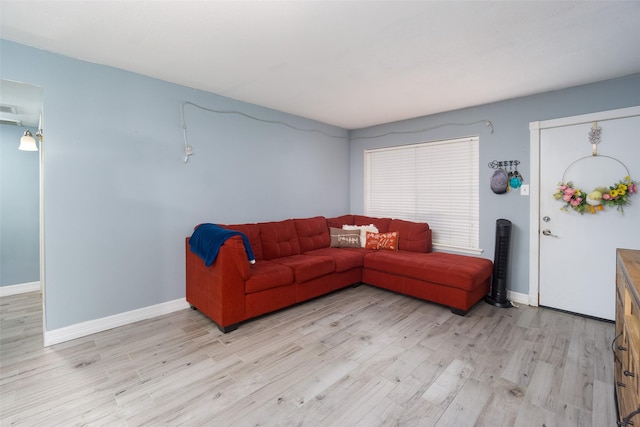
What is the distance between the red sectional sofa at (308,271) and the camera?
2.71 metres

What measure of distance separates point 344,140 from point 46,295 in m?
4.46

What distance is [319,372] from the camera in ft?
6.95

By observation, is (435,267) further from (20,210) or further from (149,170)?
(20,210)

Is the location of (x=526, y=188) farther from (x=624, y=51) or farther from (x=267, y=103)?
(x=267, y=103)

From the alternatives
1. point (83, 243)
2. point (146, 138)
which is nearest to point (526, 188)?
point (146, 138)

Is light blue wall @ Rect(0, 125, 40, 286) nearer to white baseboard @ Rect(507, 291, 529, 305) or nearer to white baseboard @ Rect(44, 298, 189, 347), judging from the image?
white baseboard @ Rect(44, 298, 189, 347)

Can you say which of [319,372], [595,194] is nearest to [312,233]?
[319,372]

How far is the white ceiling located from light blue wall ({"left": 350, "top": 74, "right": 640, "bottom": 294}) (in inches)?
6.2

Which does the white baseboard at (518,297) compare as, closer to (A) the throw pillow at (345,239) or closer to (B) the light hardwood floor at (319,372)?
(B) the light hardwood floor at (319,372)

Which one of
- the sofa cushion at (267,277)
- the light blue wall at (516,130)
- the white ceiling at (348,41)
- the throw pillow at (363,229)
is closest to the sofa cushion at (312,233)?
the throw pillow at (363,229)

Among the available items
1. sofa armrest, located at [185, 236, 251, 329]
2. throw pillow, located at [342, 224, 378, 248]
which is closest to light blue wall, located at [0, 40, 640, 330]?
sofa armrest, located at [185, 236, 251, 329]

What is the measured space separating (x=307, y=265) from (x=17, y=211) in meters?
3.97

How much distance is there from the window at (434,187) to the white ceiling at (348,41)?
991 millimetres

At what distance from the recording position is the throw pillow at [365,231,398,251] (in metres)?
4.18
